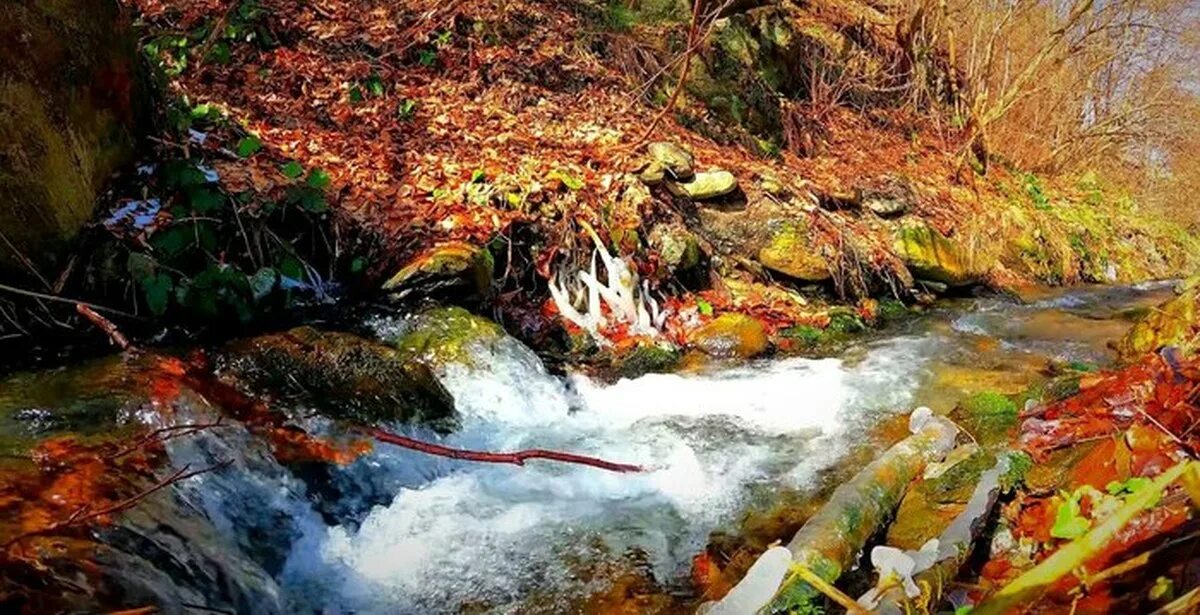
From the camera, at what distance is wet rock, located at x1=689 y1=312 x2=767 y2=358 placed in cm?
598

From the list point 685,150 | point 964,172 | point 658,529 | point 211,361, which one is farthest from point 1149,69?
point 211,361

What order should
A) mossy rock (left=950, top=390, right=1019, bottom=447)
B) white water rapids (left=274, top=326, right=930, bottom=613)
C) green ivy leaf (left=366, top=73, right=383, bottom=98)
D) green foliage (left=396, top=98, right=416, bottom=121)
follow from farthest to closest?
1. green ivy leaf (left=366, top=73, right=383, bottom=98)
2. green foliage (left=396, top=98, right=416, bottom=121)
3. mossy rock (left=950, top=390, right=1019, bottom=447)
4. white water rapids (left=274, top=326, right=930, bottom=613)

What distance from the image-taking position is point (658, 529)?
356 cm

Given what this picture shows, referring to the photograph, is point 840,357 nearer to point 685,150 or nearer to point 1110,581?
point 685,150

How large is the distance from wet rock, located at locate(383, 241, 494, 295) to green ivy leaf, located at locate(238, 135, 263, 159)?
132 centimetres

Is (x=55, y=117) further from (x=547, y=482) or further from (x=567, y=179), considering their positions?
(x=567, y=179)

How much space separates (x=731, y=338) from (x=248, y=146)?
3.75m

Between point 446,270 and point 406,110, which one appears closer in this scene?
point 446,270

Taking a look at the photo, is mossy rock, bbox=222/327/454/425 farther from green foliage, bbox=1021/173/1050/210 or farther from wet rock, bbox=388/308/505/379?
green foliage, bbox=1021/173/1050/210

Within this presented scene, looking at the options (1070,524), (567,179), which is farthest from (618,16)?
(1070,524)

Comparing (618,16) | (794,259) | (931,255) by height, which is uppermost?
(618,16)

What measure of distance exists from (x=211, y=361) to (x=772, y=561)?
9.30ft

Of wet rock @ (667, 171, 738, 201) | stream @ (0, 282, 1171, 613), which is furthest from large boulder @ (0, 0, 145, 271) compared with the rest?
wet rock @ (667, 171, 738, 201)

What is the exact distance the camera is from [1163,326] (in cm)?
542
